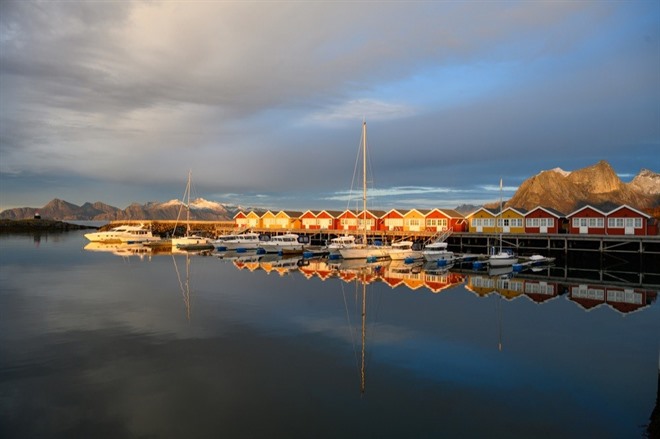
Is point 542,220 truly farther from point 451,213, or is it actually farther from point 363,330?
point 363,330

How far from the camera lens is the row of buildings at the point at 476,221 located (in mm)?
58675

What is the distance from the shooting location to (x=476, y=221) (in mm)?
71688

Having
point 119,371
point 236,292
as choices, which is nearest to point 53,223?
point 236,292

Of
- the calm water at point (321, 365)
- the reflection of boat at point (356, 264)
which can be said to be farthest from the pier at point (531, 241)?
the calm water at point (321, 365)

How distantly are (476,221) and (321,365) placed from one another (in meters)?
58.5

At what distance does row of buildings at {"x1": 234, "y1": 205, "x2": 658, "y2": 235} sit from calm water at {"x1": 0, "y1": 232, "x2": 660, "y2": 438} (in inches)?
988

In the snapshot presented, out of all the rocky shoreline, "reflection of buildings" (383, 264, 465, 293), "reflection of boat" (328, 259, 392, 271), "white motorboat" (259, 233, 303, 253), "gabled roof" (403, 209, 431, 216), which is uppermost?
"gabled roof" (403, 209, 431, 216)

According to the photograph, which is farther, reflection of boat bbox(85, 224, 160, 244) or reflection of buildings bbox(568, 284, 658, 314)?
reflection of boat bbox(85, 224, 160, 244)

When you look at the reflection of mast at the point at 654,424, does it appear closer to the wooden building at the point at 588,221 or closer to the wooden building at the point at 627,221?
the wooden building at the point at 627,221

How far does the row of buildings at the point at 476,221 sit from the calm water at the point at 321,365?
82.3 feet

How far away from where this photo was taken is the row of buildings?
5868cm

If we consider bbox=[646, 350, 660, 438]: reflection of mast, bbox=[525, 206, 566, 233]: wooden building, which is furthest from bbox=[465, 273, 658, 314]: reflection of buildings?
bbox=[525, 206, 566, 233]: wooden building

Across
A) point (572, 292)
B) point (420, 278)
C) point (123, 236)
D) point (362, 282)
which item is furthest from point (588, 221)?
point (123, 236)

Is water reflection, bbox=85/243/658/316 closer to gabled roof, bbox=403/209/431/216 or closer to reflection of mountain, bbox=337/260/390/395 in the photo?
reflection of mountain, bbox=337/260/390/395
